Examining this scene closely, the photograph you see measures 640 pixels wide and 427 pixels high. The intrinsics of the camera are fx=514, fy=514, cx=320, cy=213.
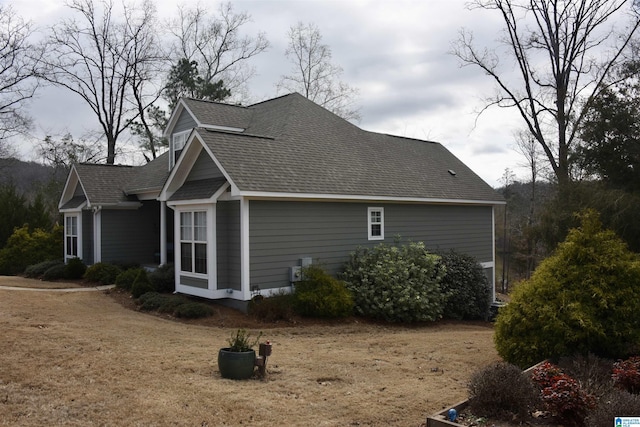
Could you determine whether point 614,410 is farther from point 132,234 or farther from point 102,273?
point 132,234

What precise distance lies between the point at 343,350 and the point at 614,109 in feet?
47.3

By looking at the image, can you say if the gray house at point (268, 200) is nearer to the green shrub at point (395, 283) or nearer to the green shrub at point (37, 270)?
the green shrub at point (395, 283)

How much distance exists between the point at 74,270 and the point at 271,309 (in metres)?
11.0

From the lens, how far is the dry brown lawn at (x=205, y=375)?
5.94 m

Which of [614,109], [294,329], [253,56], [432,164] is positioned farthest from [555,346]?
[253,56]

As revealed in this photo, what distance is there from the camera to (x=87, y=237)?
21.8 metres

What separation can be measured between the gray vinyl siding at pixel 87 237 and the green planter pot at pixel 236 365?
16.4 meters

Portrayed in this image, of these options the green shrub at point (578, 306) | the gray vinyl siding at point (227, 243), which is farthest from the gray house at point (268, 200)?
the green shrub at point (578, 306)

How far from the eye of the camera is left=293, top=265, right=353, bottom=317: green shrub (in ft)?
43.5

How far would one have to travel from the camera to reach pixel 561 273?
8172 mm

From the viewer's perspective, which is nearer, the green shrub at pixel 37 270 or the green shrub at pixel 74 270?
the green shrub at pixel 74 270

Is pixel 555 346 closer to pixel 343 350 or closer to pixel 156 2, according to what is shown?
pixel 343 350

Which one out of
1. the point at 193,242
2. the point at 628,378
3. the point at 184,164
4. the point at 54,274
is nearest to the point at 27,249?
the point at 54,274

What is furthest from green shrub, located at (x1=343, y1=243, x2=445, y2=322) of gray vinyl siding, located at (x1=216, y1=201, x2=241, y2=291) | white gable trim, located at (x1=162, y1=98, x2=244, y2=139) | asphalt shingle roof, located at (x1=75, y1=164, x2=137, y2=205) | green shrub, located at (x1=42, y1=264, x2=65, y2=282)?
green shrub, located at (x1=42, y1=264, x2=65, y2=282)
